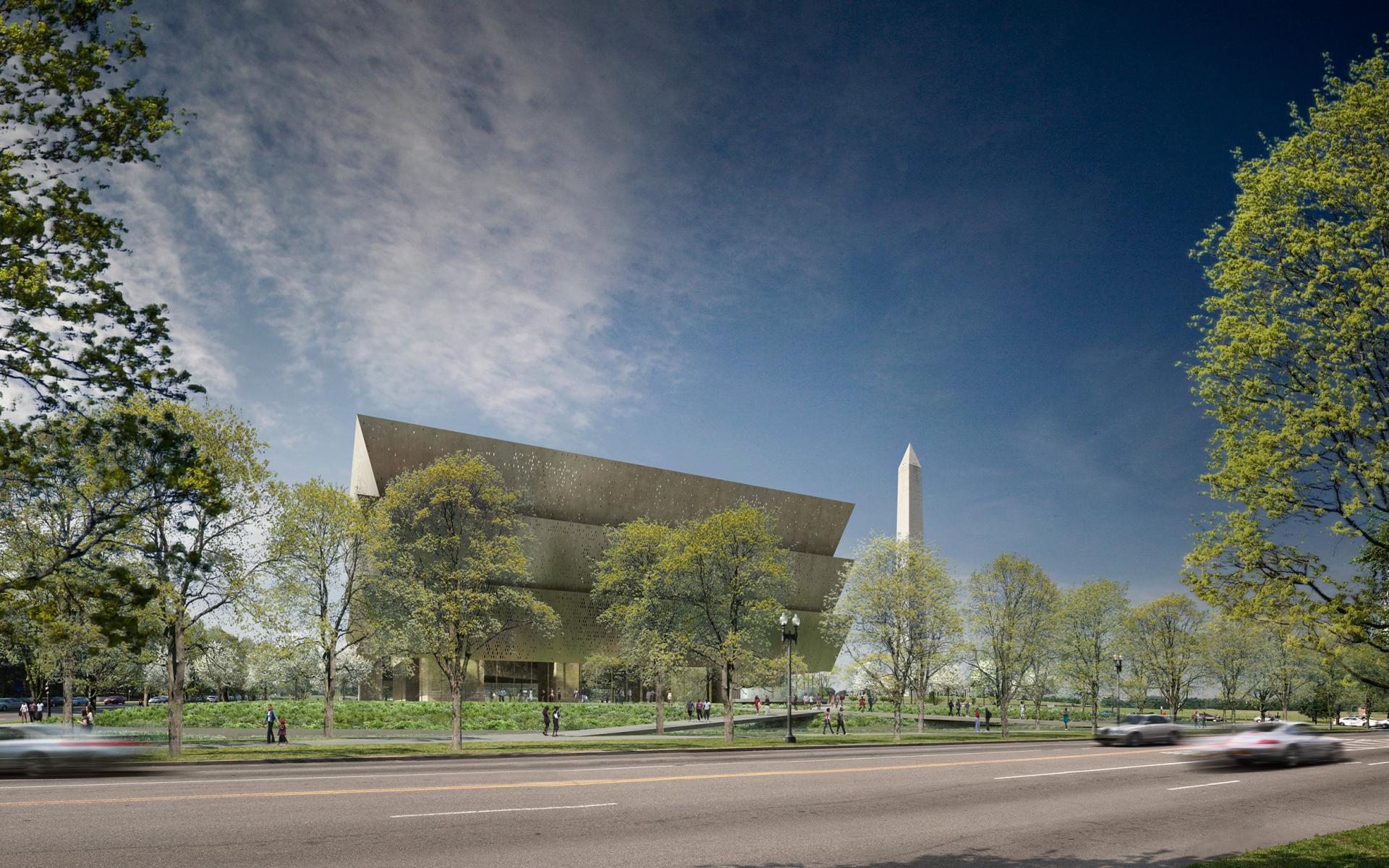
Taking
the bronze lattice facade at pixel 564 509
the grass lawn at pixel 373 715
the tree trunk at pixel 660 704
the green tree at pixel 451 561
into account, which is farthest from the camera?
the bronze lattice facade at pixel 564 509

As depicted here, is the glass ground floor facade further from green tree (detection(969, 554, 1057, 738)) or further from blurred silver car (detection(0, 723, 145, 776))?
blurred silver car (detection(0, 723, 145, 776))

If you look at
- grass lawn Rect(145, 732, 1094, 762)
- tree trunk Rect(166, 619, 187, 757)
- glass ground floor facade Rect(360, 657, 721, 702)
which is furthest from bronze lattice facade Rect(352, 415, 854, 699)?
tree trunk Rect(166, 619, 187, 757)

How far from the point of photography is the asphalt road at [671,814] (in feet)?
32.7

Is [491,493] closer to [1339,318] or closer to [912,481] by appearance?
[1339,318]

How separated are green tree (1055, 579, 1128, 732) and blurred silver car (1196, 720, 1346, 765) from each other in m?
30.0

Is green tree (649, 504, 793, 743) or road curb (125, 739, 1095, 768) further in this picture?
green tree (649, 504, 793, 743)

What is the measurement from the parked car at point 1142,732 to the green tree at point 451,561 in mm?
24163

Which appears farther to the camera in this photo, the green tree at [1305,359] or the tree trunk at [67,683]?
the tree trunk at [67,683]

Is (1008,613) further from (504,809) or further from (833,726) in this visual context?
(504,809)

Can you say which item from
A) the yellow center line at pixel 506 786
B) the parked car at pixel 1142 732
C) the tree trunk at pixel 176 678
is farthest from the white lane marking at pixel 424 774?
the tree trunk at pixel 176 678

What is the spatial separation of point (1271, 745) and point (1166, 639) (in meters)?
39.8

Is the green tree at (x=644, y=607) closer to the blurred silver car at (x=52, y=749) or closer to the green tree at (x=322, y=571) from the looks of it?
the green tree at (x=322, y=571)

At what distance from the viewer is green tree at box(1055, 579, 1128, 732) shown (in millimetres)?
55656

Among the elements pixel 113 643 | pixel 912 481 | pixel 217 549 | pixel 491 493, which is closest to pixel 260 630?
pixel 217 549
